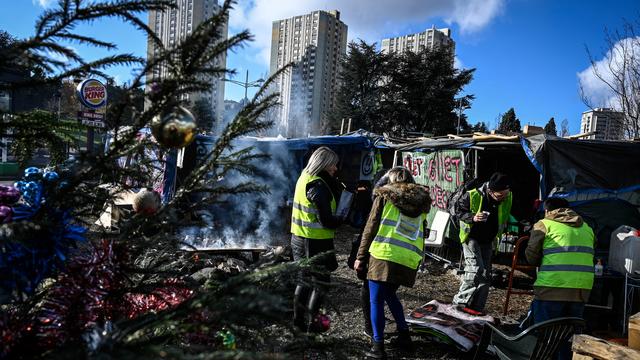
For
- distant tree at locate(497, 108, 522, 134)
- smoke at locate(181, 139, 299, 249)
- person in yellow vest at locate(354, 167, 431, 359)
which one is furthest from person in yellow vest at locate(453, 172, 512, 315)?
distant tree at locate(497, 108, 522, 134)

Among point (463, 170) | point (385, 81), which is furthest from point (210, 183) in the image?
point (385, 81)

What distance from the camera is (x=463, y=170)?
790 centimetres

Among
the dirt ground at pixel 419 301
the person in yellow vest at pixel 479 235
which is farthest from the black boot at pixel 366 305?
the person in yellow vest at pixel 479 235

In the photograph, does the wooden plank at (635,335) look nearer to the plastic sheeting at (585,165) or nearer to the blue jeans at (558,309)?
the blue jeans at (558,309)

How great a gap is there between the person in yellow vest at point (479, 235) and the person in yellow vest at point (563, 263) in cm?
131

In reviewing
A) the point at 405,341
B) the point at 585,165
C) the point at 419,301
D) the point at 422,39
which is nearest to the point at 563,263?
the point at 405,341

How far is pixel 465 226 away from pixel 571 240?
5.25 feet

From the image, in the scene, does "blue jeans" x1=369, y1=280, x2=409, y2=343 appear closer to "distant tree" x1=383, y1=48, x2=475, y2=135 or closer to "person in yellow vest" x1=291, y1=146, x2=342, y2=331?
"person in yellow vest" x1=291, y1=146, x2=342, y2=331

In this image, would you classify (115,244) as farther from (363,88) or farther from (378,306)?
(363,88)

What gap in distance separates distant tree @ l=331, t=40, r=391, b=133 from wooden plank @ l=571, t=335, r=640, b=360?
31628 millimetres

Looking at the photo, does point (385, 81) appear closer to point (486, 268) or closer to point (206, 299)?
point (486, 268)

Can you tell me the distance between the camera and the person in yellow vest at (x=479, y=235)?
204 inches

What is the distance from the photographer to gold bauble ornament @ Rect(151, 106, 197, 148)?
48.8 inches

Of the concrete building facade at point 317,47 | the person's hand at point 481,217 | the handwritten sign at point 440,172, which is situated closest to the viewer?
the person's hand at point 481,217
